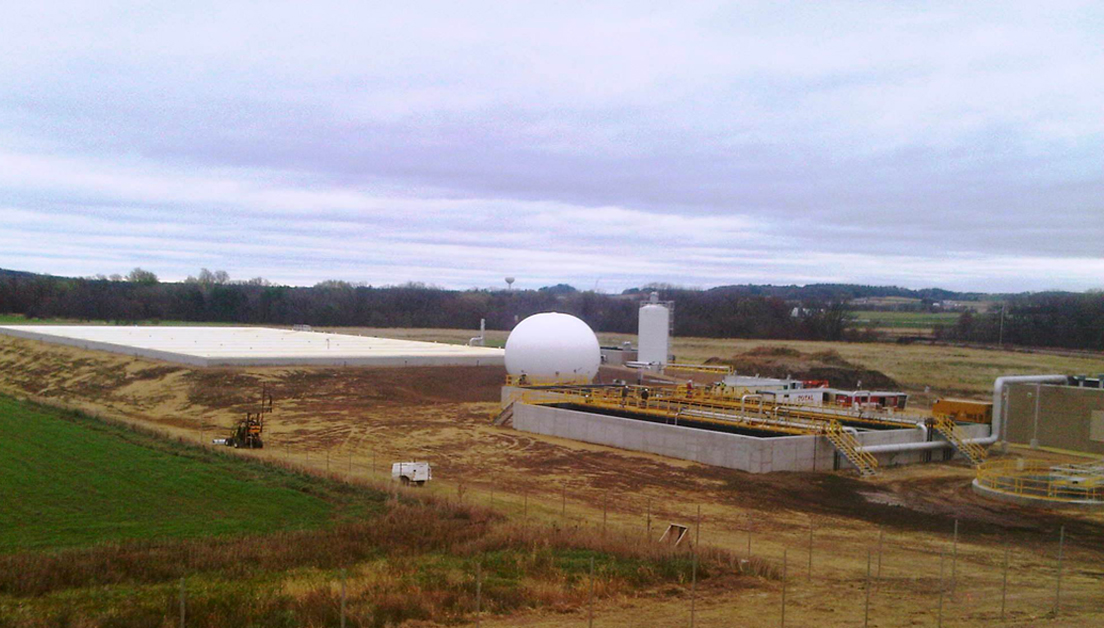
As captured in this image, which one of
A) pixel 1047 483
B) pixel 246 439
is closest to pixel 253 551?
pixel 246 439

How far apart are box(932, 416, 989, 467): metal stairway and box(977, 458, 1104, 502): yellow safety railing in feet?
15.3

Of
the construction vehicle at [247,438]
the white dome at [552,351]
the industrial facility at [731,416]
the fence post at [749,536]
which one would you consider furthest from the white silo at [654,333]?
the fence post at [749,536]

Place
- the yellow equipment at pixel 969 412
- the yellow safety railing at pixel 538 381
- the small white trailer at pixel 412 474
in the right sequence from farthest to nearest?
the yellow safety railing at pixel 538 381
the yellow equipment at pixel 969 412
the small white trailer at pixel 412 474

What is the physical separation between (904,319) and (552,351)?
93.7 metres

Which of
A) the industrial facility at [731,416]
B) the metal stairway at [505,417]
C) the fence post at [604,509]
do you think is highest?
the industrial facility at [731,416]

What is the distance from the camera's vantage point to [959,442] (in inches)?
1328

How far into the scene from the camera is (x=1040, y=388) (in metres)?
36.1

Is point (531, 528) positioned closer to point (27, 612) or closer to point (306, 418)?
point (27, 612)

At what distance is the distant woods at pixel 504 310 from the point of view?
8319 centimetres

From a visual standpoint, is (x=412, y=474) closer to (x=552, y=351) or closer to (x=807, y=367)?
(x=552, y=351)

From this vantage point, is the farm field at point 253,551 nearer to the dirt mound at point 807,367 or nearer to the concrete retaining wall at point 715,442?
the concrete retaining wall at point 715,442

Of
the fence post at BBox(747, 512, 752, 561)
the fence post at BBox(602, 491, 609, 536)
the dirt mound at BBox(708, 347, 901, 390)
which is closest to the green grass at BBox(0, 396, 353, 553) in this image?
the fence post at BBox(602, 491, 609, 536)

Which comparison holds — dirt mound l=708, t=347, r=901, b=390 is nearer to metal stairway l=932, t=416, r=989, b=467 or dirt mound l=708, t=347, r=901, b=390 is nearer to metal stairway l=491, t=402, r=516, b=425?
metal stairway l=932, t=416, r=989, b=467

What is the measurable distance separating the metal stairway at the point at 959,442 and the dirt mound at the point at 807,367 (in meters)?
24.8
